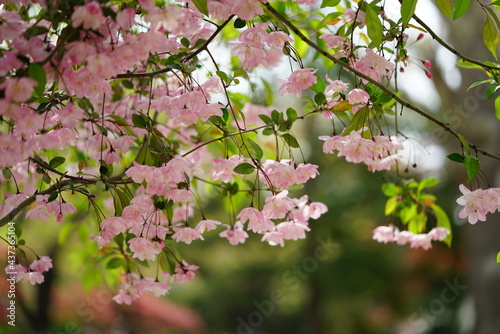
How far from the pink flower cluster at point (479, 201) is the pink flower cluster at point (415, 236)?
473mm

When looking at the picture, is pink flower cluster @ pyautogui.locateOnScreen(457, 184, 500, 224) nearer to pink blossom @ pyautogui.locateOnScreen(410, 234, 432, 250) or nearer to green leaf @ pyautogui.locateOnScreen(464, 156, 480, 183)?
green leaf @ pyautogui.locateOnScreen(464, 156, 480, 183)

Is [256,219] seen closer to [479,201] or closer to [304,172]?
[304,172]

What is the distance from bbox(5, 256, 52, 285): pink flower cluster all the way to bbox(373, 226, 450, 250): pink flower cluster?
0.84 m

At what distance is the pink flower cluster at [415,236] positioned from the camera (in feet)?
4.96

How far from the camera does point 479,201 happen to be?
3.36 feet

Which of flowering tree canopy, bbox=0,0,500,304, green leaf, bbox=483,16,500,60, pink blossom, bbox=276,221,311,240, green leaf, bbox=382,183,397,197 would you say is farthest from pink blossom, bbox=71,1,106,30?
green leaf, bbox=382,183,397,197

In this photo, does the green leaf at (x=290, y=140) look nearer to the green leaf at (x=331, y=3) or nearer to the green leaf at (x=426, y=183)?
the green leaf at (x=331, y=3)

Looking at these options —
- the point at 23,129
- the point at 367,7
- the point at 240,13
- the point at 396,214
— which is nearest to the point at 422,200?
the point at 396,214

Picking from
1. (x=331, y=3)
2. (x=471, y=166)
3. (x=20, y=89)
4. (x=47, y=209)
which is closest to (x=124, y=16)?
(x=20, y=89)

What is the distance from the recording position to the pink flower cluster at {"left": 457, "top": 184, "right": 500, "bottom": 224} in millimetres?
1012

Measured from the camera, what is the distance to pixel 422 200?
1506 mm

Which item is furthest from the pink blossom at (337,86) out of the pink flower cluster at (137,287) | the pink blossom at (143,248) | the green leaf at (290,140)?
the pink flower cluster at (137,287)

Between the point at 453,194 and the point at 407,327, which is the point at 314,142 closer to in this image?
the point at 453,194

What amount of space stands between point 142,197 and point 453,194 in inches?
251
